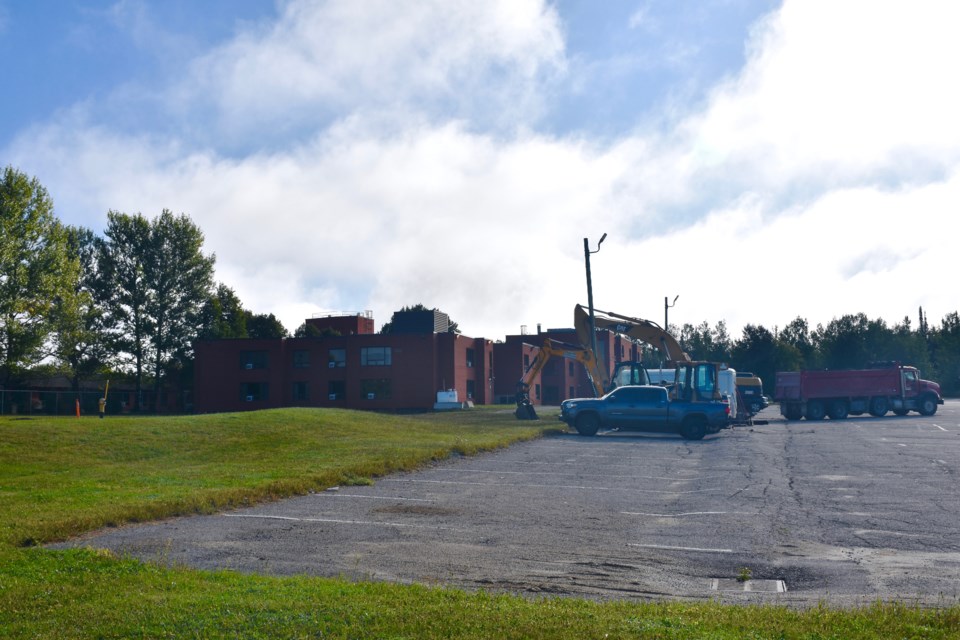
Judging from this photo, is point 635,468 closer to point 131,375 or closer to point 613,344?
point 131,375

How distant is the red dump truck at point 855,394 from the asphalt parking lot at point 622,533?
25667 millimetres

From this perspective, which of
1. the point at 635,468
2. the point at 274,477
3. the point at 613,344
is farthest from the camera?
the point at 613,344

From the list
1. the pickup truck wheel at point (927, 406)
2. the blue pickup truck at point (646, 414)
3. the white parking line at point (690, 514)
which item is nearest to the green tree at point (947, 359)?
the pickup truck wheel at point (927, 406)

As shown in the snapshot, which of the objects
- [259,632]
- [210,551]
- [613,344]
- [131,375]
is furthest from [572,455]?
[613,344]

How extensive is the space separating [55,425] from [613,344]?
223 feet

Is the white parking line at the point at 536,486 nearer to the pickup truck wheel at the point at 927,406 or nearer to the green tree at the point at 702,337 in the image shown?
the pickup truck wheel at the point at 927,406

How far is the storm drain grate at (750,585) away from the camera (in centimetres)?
838

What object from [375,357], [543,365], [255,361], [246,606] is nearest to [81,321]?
[255,361]

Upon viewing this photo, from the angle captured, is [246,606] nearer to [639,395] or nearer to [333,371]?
[639,395]

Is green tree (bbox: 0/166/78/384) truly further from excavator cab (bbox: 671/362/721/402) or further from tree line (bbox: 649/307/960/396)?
tree line (bbox: 649/307/960/396)

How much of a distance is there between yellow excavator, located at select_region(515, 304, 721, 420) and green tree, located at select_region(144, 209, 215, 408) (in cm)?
3924

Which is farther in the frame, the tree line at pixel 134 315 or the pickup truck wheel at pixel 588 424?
the tree line at pixel 134 315

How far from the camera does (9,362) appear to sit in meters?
49.3

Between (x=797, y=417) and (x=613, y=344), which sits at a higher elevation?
(x=613, y=344)
